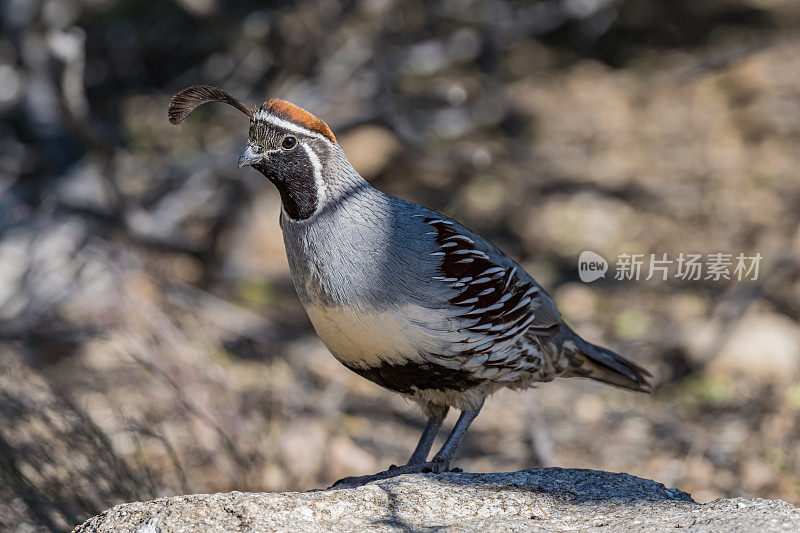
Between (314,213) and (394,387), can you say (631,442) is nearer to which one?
(394,387)

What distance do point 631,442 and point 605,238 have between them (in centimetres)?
205

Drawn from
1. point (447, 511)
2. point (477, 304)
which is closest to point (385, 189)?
point (477, 304)

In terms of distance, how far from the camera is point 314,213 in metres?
3.00

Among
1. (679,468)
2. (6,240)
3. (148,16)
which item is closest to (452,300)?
(679,468)

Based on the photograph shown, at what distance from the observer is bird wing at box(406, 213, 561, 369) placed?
2.99 metres

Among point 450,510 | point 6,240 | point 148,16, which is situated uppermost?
point 148,16

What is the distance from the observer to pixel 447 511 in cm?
251

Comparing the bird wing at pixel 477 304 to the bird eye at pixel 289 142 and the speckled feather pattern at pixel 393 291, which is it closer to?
the speckled feather pattern at pixel 393 291

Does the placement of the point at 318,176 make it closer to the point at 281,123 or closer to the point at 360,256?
the point at 281,123

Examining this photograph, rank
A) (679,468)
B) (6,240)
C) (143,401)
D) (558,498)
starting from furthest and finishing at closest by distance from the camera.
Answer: (6,240)
(143,401)
(679,468)
(558,498)

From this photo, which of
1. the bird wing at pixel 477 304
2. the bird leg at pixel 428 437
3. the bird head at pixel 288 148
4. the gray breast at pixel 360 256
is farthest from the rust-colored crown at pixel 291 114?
the bird leg at pixel 428 437

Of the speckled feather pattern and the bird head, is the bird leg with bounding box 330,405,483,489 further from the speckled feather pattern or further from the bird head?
the bird head

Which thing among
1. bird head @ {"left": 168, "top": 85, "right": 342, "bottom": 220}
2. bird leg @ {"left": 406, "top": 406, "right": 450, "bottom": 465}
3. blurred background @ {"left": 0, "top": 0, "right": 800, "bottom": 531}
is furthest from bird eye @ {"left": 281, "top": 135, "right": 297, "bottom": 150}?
blurred background @ {"left": 0, "top": 0, "right": 800, "bottom": 531}

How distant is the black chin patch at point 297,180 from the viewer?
→ 2.98m
